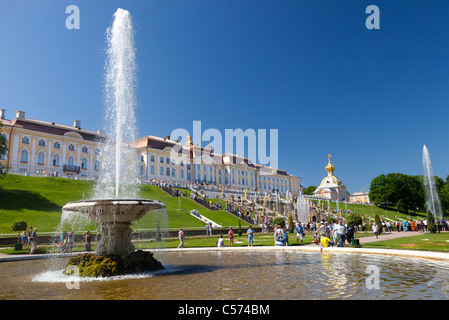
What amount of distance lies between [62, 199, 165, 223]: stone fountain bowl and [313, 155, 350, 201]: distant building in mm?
82959

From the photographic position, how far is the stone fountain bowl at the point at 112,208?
29.2 ft

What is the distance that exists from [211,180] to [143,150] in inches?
869

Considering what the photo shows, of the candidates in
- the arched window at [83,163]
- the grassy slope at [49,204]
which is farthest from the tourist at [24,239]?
the arched window at [83,163]

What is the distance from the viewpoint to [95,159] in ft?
198

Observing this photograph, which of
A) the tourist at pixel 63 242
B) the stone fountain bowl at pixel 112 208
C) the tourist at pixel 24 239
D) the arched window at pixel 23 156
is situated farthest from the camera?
the arched window at pixel 23 156

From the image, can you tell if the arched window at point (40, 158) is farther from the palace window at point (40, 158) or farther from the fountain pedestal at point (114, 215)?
the fountain pedestal at point (114, 215)

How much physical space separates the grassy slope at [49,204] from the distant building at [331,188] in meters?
57.8

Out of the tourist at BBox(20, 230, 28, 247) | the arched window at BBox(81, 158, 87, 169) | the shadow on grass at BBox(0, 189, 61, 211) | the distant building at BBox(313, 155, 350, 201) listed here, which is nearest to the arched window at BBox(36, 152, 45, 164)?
the arched window at BBox(81, 158, 87, 169)

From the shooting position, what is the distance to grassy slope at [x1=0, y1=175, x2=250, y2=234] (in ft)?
80.1

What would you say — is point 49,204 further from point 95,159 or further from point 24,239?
point 95,159
